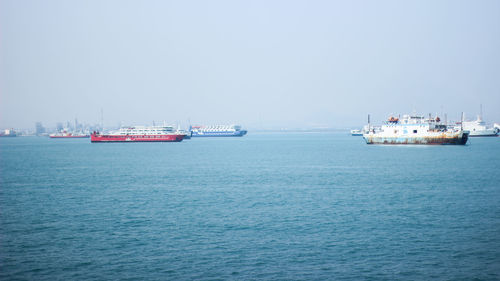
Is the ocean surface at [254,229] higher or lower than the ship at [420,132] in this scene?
lower

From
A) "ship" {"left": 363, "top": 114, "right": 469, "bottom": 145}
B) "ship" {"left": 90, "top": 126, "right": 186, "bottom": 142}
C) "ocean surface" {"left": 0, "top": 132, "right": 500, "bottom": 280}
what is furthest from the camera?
"ship" {"left": 90, "top": 126, "right": 186, "bottom": 142}

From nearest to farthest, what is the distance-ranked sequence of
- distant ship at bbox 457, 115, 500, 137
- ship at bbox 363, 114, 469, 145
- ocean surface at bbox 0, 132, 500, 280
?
ocean surface at bbox 0, 132, 500, 280 → ship at bbox 363, 114, 469, 145 → distant ship at bbox 457, 115, 500, 137

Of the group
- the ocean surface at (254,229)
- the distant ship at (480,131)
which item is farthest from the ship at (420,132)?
the distant ship at (480,131)

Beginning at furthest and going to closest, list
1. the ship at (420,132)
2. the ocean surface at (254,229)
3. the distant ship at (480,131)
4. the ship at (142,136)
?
the distant ship at (480,131) → the ship at (142,136) → the ship at (420,132) → the ocean surface at (254,229)

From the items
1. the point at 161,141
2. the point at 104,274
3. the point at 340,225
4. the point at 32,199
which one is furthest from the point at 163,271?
the point at 161,141

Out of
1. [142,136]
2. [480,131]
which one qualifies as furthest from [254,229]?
[480,131]

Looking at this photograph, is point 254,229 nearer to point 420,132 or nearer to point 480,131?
point 420,132

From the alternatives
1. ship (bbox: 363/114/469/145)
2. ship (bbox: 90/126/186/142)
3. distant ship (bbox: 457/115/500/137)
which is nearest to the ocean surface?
ship (bbox: 363/114/469/145)

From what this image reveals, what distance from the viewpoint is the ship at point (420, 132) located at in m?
95.6

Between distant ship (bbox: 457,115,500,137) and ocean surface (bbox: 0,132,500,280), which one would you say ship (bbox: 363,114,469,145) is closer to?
ocean surface (bbox: 0,132,500,280)

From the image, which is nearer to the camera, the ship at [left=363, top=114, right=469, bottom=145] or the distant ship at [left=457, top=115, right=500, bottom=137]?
the ship at [left=363, top=114, right=469, bottom=145]

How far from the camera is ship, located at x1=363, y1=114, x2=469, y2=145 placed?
95625 mm

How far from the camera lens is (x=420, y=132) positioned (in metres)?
97.4

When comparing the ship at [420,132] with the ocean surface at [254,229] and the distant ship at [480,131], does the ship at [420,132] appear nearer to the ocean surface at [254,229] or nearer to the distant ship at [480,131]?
the ocean surface at [254,229]
